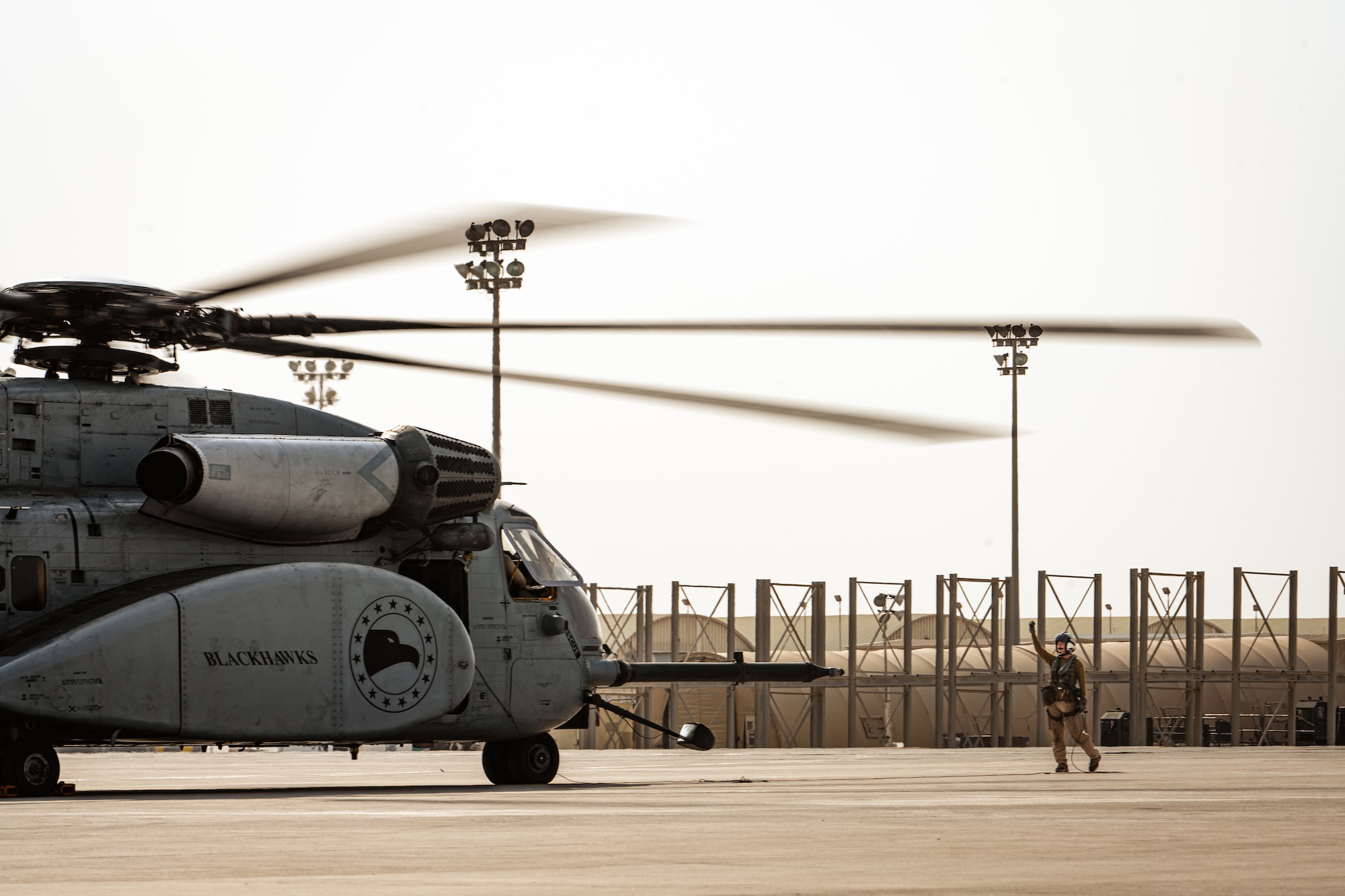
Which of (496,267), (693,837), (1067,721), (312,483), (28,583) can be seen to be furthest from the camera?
(496,267)

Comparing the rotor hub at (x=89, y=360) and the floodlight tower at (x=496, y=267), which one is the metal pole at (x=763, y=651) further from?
the rotor hub at (x=89, y=360)

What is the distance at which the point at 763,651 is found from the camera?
4400cm

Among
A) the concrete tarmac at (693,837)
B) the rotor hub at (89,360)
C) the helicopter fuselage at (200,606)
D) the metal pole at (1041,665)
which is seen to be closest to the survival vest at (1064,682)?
the concrete tarmac at (693,837)

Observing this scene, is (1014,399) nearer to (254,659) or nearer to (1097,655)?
(1097,655)

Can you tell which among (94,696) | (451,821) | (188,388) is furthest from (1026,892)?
(188,388)

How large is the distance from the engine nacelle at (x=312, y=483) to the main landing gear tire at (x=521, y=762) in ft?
9.02

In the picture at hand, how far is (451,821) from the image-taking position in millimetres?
11633

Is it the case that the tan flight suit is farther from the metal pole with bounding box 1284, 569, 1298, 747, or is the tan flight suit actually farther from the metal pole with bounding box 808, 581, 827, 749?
the metal pole with bounding box 1284, 569, 1298, 747

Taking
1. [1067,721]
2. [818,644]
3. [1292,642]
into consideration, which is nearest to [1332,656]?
[1292,642]

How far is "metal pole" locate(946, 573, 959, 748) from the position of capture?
47.6 metres

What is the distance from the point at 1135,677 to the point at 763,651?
1233 cm

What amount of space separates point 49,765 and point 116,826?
5.41 m

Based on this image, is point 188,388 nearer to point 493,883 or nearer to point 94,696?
point 94,696

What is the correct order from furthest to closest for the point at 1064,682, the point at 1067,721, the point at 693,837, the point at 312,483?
the point at 1067,721 → the point at 1064,682 → the point at 312,483 → the point at 693,837
